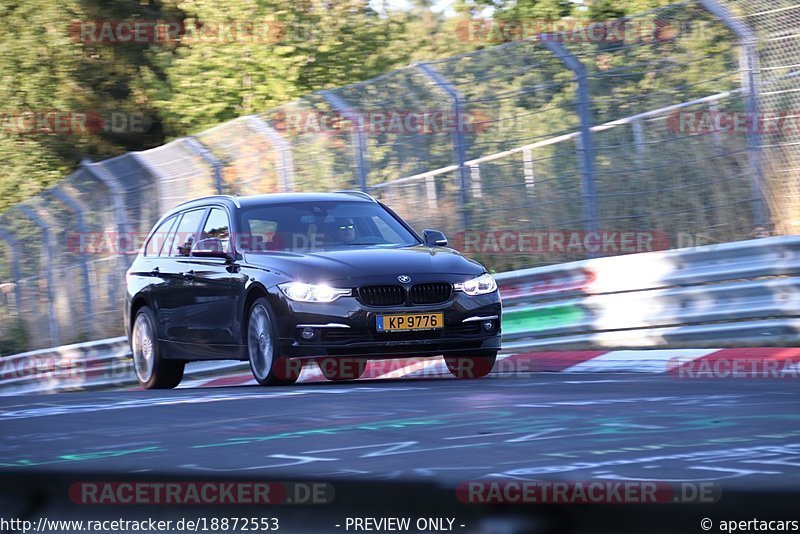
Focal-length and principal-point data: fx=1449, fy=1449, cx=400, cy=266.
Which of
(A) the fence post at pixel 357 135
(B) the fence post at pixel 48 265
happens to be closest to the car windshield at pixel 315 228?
(A) the fence post at pixel 357 135

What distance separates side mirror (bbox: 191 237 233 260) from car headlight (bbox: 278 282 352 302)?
3.91 ft

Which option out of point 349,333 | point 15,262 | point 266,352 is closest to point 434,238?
point 349,333

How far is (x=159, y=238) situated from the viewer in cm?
1341

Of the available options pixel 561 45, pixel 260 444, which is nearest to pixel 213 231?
pixel 561 45

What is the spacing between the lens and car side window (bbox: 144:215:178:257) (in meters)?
13.2

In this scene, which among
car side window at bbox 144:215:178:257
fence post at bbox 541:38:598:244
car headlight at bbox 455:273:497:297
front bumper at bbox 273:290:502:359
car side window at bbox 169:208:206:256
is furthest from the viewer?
car side window at bbox 144:215:178:257

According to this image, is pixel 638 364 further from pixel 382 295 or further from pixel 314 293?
pixel 314 293

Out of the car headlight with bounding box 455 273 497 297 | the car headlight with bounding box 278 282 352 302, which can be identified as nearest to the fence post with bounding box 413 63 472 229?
the car headlight with bounding box 455 273 497 297

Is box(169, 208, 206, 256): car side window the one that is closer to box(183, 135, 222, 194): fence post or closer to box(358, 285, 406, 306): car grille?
box(358, 285, 406, 306): car grille

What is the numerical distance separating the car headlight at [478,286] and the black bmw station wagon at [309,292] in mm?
11

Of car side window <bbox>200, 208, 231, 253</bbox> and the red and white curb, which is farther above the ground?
car side window <bbox>200, 208, 231, 253</bbox>

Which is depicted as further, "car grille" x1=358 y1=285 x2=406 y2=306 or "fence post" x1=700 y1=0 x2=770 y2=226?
"fence post" x1=700 y1=0 x2=770 y2=226

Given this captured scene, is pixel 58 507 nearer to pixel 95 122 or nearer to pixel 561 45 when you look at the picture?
pixel 561 45

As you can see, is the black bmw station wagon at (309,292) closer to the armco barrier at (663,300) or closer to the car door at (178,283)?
the car door at (178,283)
